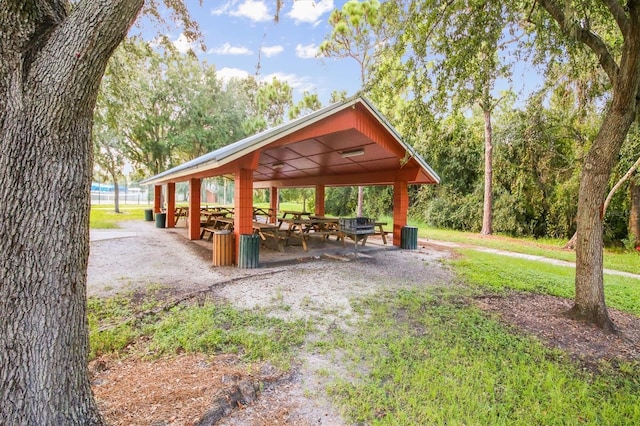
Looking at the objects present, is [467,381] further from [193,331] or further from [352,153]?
[352,153]

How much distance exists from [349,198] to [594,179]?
1887 centimetres

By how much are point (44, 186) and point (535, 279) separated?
8159mm

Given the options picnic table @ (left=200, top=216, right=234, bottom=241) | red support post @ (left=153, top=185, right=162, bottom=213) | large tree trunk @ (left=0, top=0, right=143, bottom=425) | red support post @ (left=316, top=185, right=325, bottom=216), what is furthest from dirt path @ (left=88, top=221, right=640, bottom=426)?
red support post @ (left=153, top=185, right=162, bottom=213)

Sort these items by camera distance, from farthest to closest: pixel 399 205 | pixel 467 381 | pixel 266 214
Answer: pixel 266 214 < pixel 399 205 < pixel 467 381

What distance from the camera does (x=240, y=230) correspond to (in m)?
7.23

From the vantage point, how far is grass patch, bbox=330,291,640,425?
245 cm

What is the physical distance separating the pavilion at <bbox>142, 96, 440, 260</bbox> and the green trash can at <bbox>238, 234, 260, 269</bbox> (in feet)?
0.72

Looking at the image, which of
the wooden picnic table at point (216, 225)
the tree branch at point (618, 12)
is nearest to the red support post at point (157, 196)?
the wooden picnic table at point (216, 225)

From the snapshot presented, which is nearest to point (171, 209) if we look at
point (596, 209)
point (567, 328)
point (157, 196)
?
point (157, 196)

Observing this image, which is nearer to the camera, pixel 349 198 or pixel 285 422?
pixel 285 422

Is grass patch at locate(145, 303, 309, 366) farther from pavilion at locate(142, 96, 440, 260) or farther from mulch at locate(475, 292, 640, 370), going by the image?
pavilion at locate(142, 96, 440, 260)

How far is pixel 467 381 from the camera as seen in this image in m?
2.86

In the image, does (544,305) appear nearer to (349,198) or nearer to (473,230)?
(473,230)

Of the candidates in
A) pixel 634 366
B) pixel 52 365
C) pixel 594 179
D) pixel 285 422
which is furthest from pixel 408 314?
pixel 52 365
